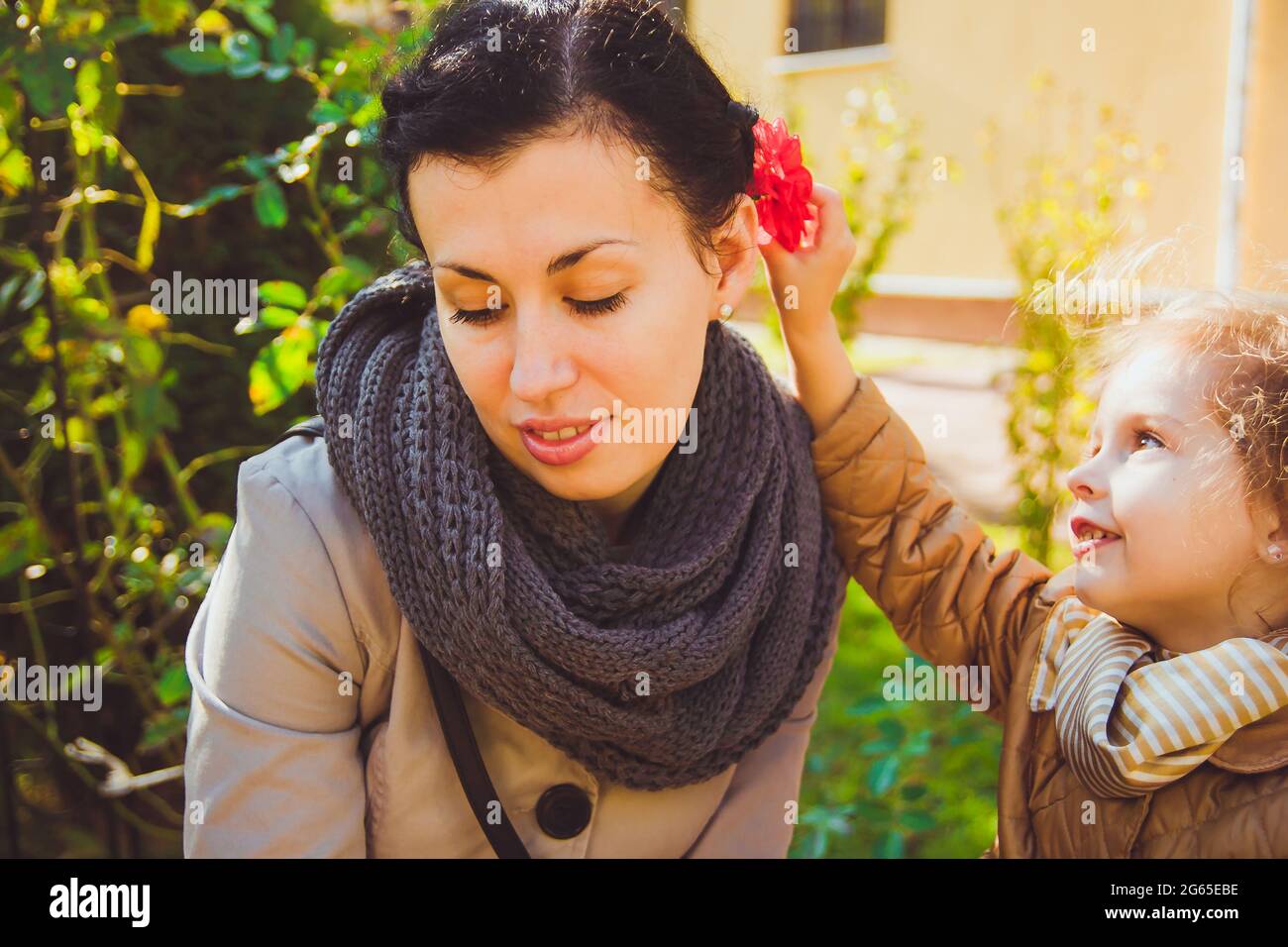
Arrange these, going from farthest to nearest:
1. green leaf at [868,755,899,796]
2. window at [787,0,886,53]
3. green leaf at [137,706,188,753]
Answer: window at [787,0,886,53], green leaf at [137,706,188,753], green leaf at [868,755,899,796]

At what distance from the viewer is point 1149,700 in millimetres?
1504

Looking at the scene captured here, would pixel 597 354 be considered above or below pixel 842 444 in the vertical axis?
above

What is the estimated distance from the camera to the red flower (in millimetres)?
1767

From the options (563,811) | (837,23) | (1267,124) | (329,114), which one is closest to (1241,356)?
(563,811)

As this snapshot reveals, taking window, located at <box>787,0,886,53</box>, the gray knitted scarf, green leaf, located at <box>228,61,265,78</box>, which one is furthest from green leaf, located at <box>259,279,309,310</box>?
Answer: window, located at <box>787,0,886,53</box>

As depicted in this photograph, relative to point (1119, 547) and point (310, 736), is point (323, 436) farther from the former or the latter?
point (1119, 547)

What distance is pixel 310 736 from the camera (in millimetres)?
1519

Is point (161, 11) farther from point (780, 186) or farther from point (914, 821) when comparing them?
point (914, 821)

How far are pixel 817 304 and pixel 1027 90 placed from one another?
6901mm

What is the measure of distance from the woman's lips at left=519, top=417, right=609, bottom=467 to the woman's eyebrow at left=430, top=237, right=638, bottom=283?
0.22 metres

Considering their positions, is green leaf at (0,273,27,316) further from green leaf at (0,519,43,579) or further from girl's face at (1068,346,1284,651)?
girl's face at (1068,346,1284,651)

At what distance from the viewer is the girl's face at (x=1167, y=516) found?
152 centimetres
